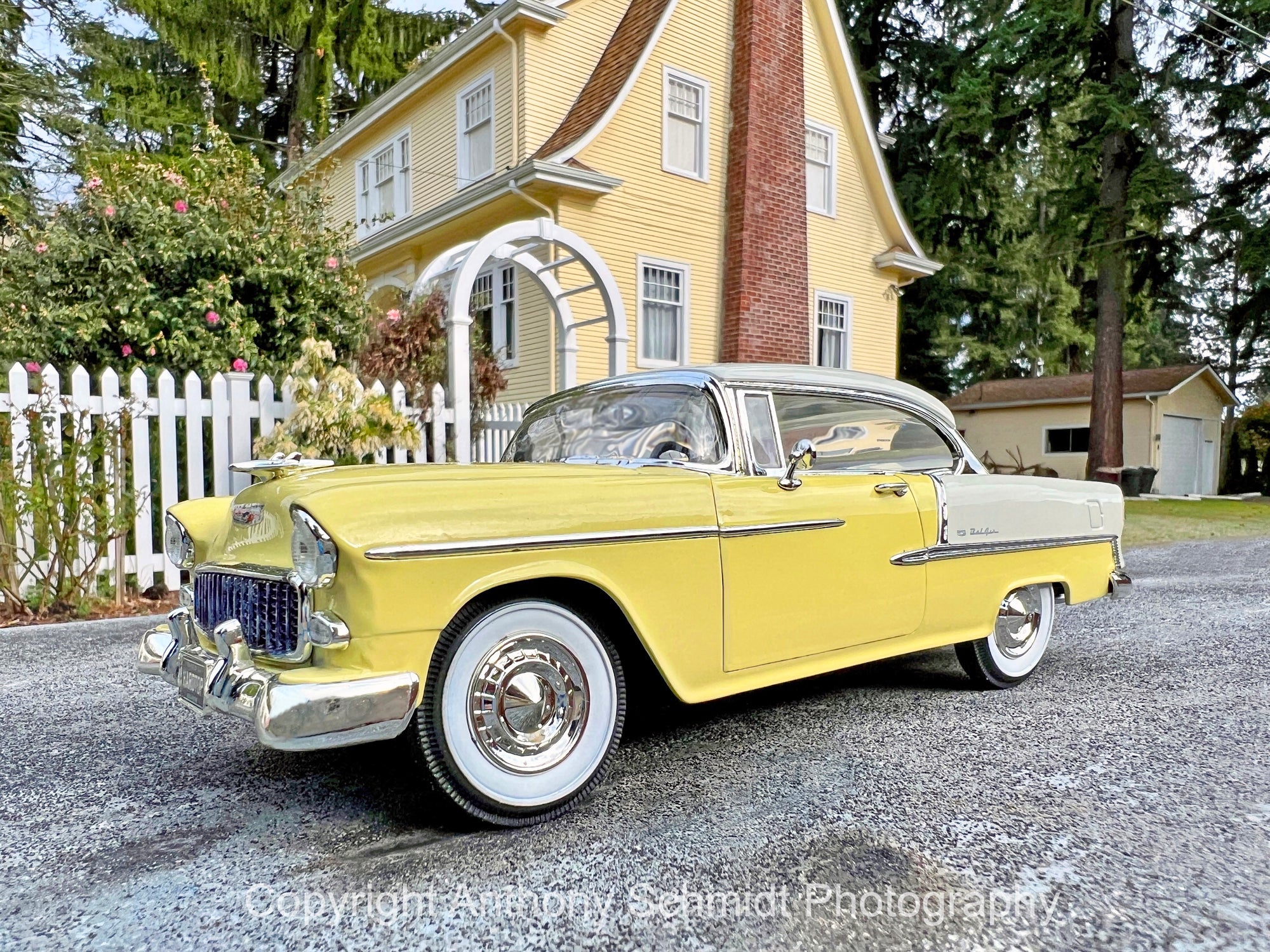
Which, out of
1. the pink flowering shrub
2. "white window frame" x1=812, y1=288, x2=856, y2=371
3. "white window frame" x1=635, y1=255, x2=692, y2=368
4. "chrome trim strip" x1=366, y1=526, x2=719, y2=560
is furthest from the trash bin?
"chrome trim strip" x1=366, y1=526, x2=719, y2=560

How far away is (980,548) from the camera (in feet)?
12.8

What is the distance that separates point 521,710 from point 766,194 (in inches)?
471

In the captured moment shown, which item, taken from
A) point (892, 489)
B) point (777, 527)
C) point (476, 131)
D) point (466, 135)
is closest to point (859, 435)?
point (892, 489)

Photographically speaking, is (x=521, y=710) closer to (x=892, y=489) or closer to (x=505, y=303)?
(x=892, y=489)

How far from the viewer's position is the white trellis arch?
7.86 metres

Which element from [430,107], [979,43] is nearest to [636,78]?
[430,107]

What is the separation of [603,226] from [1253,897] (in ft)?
37.7

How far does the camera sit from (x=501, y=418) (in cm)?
876

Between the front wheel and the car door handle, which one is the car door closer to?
the car door handle

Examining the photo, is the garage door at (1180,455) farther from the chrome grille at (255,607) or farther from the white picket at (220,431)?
the chrome grille at (255,607)

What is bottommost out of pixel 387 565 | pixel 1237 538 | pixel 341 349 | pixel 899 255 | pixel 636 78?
pixel 1237 538

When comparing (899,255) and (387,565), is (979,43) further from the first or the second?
(387,565)

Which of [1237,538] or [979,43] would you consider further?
[979,43]

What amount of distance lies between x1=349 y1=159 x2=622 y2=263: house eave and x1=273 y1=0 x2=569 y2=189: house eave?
5.32 feet
